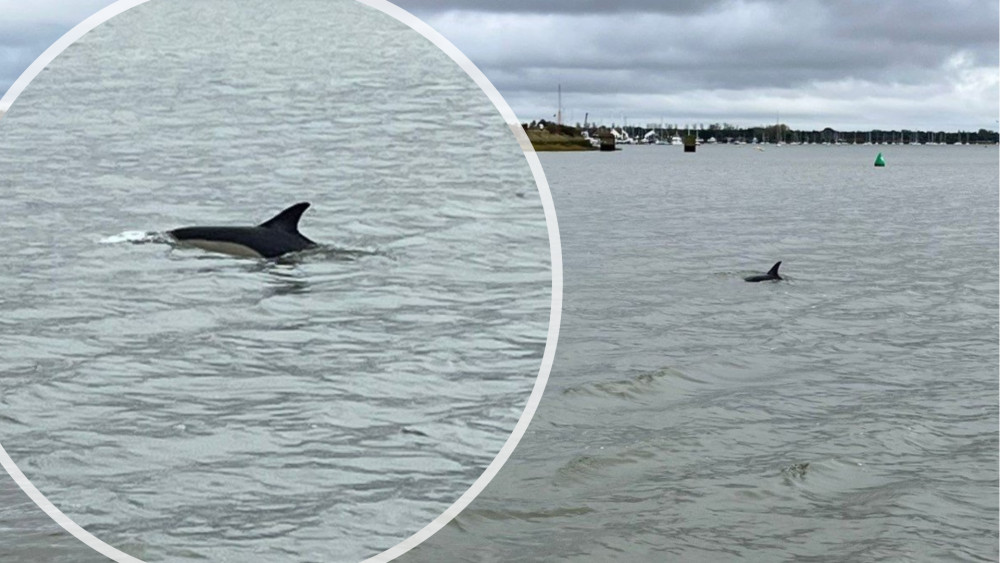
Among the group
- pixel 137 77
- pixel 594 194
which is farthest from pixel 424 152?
pixel 594 194

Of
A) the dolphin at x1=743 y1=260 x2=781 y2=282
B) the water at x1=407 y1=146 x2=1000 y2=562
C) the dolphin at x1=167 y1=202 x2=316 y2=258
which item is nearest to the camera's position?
the dolphin at x1=167 y1=202 x2=316 y2=258

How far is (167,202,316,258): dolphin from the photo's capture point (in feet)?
11.5

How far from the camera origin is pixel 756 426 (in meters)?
12.9

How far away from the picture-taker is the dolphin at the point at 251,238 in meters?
3.51

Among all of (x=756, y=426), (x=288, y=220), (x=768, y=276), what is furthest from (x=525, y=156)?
(x=768, y=276)

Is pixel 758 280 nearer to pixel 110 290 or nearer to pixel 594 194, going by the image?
pixel 110 290

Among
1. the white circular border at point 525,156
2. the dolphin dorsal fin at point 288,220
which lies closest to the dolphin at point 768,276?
the white circular border at point 525,156

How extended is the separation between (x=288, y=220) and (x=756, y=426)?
10.1 metres

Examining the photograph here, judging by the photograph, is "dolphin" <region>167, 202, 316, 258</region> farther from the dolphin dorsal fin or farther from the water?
the water

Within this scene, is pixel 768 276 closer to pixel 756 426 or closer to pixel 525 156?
pixel 756 426

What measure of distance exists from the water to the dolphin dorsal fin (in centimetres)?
518

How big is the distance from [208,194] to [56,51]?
2.11 feet

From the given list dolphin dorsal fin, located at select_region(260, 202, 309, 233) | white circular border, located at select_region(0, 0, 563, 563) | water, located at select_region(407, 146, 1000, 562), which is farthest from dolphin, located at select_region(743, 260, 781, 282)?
dolphin dorsal fin, located at select_region(260, 202, 309, 233)

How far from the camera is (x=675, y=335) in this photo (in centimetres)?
1912
